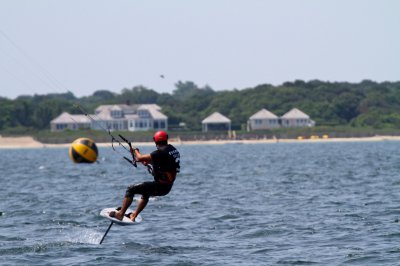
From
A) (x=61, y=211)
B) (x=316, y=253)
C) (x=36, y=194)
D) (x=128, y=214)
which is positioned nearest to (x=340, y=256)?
(x=316, y=253)

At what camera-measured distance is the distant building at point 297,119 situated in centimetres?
18225

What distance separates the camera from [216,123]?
597 ft

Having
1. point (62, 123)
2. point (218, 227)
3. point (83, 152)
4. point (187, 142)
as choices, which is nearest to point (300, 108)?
point (187, 142)

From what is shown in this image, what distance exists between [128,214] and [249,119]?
163 metres

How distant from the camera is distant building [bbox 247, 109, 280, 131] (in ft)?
598

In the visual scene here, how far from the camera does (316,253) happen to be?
21078mm

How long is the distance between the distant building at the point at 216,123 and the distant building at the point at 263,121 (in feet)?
16.1

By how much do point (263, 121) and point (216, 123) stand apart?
31.7 ft

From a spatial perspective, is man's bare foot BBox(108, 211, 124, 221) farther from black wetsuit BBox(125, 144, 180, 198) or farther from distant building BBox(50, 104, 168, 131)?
distant building BBox(50, 104, 168, 131)

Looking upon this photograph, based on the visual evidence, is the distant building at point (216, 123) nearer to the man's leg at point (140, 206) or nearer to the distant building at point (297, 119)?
the distant building at point (297, 119)

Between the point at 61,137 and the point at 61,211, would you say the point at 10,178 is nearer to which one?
the point at 61,211

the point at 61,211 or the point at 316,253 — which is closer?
the point at 316,253

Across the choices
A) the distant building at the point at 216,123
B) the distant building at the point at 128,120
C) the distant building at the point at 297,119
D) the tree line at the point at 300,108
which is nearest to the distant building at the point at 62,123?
the distant building at the point at 128,120

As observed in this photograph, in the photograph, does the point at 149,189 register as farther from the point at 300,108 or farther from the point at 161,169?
the point at 300,108
